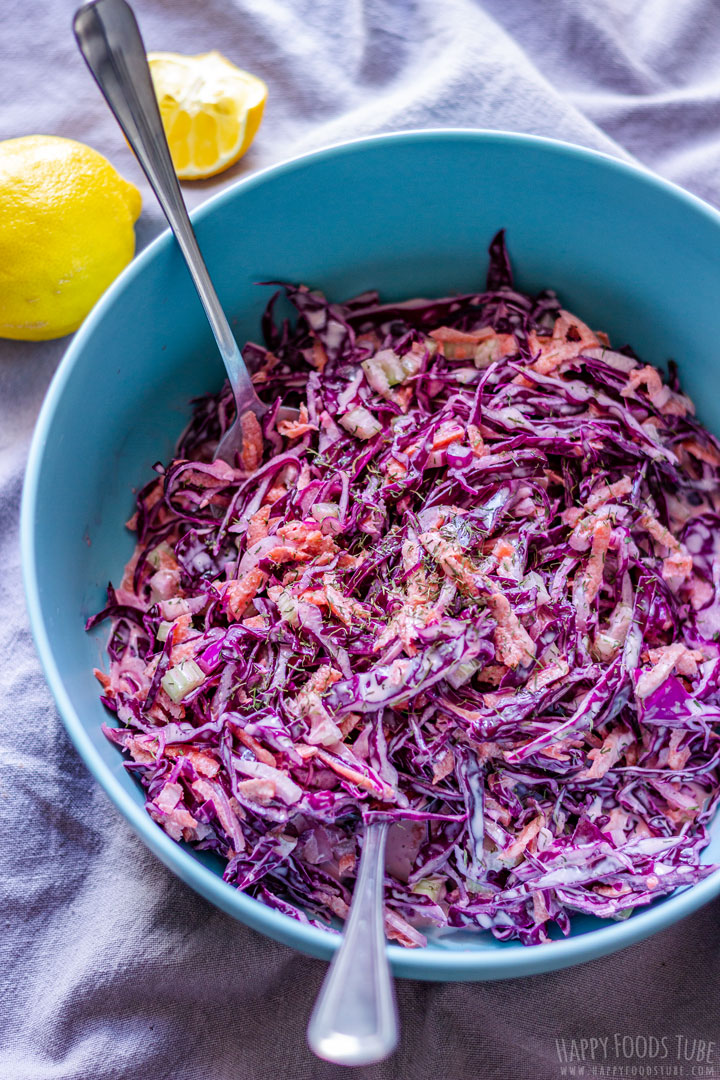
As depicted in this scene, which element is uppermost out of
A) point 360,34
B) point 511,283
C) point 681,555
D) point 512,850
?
point 360,34

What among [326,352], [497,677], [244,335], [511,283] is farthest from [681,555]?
[244,335]

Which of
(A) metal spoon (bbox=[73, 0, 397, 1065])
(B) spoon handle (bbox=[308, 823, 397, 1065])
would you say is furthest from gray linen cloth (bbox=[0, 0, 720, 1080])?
(B) spoon handle (bbox=[308, 823, 397, 1065])

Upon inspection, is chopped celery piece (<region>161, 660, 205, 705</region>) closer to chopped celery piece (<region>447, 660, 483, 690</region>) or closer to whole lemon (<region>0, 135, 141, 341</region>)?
chopped celery piece (<region>447, 660, 483, 690</region>)

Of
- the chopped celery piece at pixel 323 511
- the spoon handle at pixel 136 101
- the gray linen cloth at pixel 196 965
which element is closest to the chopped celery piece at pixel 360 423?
the chopped celery piece at pixel 323 511

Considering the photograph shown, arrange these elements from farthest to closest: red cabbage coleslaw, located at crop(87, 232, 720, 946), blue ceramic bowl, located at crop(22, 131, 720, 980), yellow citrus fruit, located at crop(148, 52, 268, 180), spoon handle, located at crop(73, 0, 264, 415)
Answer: yellow citrus fruit, located at crop(148, 52, 268, 180), blue ceramic bowl, located at crop(22, 131, 720, 980), red cabbage coleslaw, located at crop(87, 232, 720, 946), spoon handle, located at crop(73, 0, 264, 415)

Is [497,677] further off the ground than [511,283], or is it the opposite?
[511,283]

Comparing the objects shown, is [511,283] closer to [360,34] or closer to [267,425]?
[267,425]

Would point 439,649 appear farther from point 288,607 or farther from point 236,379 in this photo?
point 236,379
